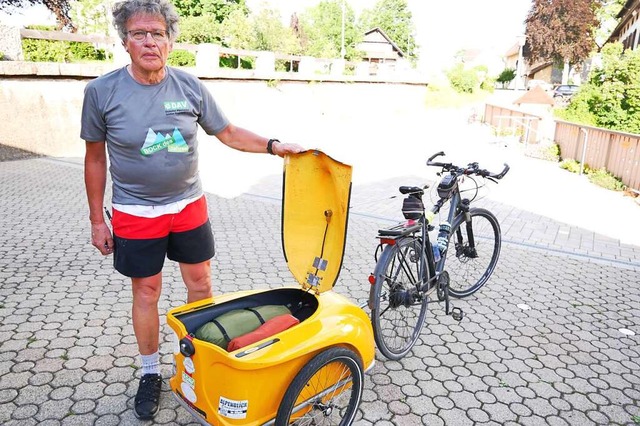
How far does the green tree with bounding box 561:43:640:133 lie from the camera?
1308 cm

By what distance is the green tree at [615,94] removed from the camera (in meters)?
13.1

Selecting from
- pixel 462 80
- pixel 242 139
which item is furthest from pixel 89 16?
pixel 462 80

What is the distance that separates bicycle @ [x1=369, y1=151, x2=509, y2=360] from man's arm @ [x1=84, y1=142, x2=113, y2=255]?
149 cm

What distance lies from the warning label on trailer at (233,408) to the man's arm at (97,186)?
1.03 meters

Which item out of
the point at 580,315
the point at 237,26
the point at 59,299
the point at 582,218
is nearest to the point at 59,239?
the point at 59,299

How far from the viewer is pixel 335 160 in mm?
2490

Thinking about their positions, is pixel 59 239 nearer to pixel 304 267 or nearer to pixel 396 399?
pixel 304 267

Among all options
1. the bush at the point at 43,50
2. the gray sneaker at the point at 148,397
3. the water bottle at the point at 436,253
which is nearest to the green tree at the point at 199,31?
the bush at the point at 43,50

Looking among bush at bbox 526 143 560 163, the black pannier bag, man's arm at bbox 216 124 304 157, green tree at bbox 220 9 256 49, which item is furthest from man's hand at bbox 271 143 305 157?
green tree at bbox 220 9 256 49

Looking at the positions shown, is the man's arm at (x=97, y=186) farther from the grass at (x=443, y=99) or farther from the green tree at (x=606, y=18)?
the green tree at (x=606, y=18)

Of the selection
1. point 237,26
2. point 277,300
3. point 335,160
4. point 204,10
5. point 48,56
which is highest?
point 204,10

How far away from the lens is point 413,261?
129 inches

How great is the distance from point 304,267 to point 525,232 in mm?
4675

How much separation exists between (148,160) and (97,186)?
1.12ft
